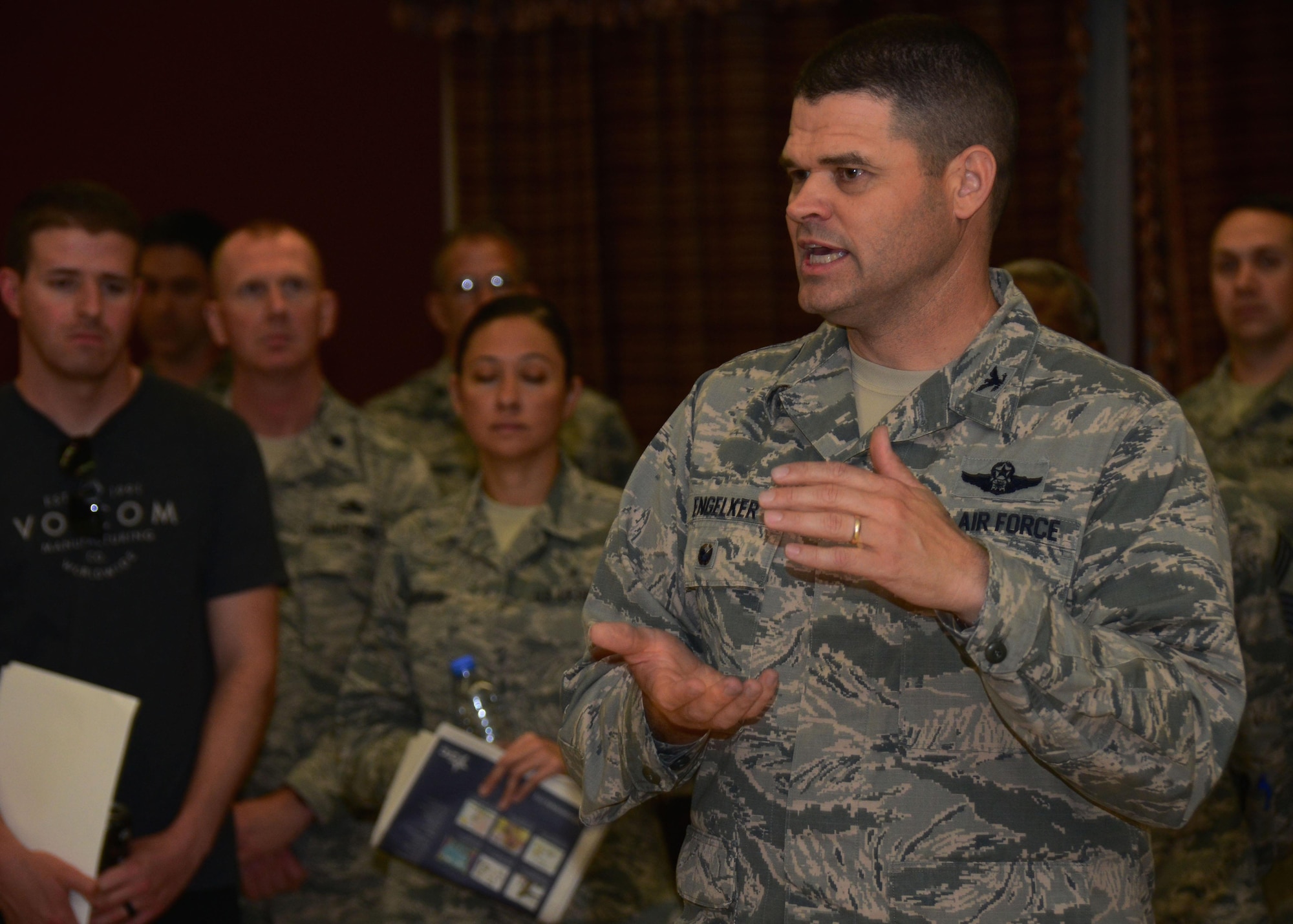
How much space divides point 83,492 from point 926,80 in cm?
163

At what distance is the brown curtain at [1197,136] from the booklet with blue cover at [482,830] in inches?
103

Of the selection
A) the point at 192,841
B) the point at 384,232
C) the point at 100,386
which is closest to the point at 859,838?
the point at 192,841

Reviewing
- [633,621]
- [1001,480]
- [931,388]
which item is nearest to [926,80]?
[931,388]

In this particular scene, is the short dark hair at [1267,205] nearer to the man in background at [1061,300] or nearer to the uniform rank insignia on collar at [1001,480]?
the man in background at [1061,300]

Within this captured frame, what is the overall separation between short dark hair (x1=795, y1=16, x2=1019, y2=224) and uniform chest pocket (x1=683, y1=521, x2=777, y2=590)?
0.47m

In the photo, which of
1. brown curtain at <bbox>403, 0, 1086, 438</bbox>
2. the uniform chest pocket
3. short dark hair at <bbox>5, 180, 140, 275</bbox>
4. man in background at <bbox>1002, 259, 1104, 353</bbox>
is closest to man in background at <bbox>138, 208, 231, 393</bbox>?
brown curtain at <bbox>403, 0, 1086, 438</bbox>

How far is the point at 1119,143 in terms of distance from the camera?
13.9 feet

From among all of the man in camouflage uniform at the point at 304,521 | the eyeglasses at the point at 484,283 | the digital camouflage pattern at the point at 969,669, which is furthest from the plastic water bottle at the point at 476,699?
the eyeglasses at the point at 484,283

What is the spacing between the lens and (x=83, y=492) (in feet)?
7.54

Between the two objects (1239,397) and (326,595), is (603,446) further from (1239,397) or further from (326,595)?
(1239,397)

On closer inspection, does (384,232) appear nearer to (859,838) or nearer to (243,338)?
(243,338)

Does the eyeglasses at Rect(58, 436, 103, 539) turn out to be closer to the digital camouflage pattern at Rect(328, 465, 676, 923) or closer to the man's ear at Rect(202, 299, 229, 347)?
the digital camouflage pattern at Rect(328, 465, 676, 923)

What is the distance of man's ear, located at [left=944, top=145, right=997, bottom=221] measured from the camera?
153cm

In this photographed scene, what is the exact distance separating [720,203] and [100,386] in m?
2.60
